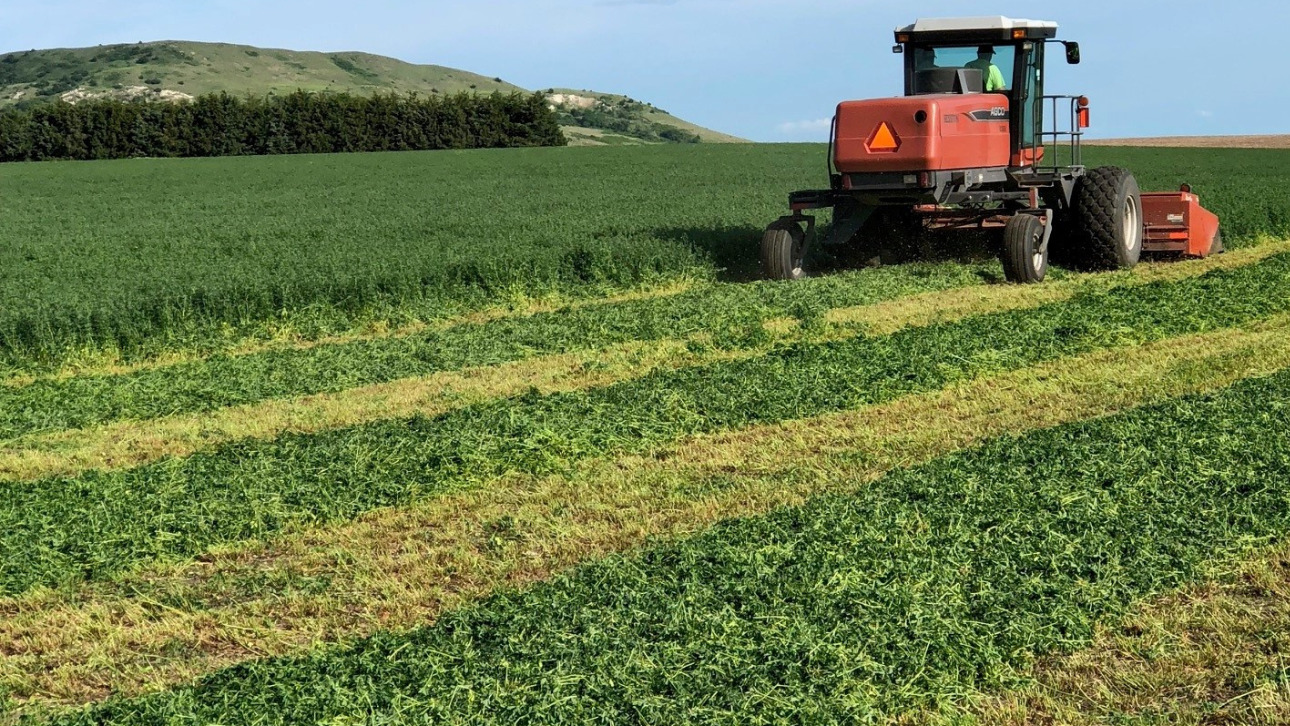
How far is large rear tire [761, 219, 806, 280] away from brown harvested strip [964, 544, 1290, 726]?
986 centimetres

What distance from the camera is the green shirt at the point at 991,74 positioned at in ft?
47.9

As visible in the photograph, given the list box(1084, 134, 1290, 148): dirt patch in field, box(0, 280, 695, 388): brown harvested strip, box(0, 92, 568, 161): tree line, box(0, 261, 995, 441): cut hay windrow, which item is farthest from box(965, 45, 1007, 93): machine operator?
box(1084, 134, 1290, 148): dirt patch in field

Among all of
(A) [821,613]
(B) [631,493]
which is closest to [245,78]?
(B) [631,493]

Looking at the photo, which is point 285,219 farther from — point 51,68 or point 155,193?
point 51,68

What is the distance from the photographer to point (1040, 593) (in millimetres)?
5199

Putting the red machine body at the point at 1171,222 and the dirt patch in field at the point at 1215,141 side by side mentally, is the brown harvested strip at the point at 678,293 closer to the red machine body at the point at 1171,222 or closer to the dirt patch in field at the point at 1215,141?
the red machine body at the point at 1171,222

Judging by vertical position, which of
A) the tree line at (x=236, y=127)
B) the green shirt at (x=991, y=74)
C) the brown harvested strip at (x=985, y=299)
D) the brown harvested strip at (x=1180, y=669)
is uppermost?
the tree line at (x=236, y=127)

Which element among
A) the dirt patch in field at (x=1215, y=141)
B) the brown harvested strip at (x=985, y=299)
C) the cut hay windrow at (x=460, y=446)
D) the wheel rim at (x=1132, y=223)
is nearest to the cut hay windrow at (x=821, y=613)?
the cut hay windrow at (x=460, y=446)

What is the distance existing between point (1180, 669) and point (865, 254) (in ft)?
38.5

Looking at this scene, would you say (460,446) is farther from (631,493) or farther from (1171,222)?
(1171,222)

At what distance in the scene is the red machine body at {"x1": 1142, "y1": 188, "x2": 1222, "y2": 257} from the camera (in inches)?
632

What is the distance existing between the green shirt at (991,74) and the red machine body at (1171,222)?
2.79 metres

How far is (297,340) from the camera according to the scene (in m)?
13.2

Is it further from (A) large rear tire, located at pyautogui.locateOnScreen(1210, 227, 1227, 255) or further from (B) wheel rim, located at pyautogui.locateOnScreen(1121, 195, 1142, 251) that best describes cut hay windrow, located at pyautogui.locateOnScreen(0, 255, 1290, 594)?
(A) large rear tire, located at pyautogui.locateOnScreen(1210, 227, 1227, 255)
